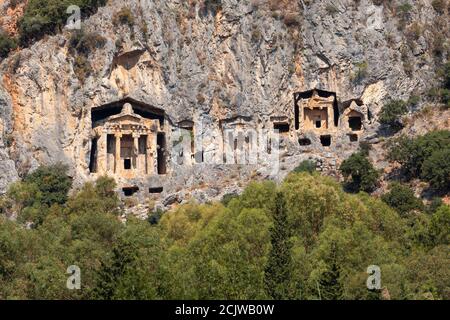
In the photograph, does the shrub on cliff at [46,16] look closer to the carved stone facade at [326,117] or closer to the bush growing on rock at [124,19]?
the bush growing on rock at [124,19]

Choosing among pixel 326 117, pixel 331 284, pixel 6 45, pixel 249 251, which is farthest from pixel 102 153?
pixel 331 284

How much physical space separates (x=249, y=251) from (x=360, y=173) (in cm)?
2748

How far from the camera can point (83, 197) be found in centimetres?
9044

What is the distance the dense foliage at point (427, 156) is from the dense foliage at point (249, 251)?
23.0 ft

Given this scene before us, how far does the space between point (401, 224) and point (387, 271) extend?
12.9 metres

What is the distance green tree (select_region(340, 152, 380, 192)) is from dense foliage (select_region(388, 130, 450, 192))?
2166mm

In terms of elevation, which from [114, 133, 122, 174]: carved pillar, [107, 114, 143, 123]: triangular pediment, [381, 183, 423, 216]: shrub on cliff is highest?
[107, 114, 143, 123]: triangular pediment

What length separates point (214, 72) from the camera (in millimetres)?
98625

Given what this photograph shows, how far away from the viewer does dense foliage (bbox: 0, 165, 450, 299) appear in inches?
2317

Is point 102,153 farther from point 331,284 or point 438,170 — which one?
point 331,284

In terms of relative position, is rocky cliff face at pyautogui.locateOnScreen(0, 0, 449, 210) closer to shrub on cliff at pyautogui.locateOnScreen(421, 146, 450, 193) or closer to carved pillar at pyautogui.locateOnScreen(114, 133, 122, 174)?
carved pillar at pyautogui.locateOnScreen(114, 133, 122, 174)

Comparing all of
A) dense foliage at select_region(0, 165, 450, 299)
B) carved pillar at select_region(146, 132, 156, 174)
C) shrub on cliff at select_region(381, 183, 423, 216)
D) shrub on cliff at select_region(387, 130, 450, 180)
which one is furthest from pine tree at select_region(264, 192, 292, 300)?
carved pillar at select_region(146, 132, 156, 174)
